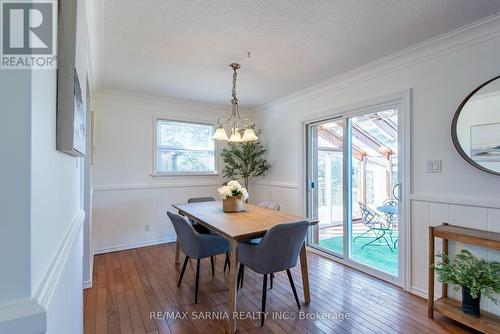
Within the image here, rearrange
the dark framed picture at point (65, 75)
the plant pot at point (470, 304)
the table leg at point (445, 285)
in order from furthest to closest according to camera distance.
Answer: the table leg at point (445, 285)
the plant pot at point (470, 304)
the dark framed picture at point (65, 75)

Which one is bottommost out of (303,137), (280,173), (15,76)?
(280,173)

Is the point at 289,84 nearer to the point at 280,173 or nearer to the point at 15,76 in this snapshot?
the point at 280,173

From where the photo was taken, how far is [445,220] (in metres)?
2.24

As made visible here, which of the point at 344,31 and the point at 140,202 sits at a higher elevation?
the point at 344,31

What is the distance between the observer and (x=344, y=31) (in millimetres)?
2119

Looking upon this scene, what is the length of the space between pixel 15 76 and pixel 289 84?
3287mm

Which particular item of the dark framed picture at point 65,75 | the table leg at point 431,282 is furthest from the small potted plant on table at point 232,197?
the dark framed picture at point 65,75

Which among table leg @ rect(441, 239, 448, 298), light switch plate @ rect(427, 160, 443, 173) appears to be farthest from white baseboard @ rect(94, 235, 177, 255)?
light switch plate @ rect(427, 160, 443, 173)

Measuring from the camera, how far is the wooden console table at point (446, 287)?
5.87 feet

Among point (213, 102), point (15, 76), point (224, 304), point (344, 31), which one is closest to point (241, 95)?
point (213, 102)

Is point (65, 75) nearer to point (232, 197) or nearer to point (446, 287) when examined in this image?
point (232, 197)

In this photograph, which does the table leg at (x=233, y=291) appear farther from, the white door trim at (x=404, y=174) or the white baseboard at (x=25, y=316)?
the white door trim at (x=404, y=174)

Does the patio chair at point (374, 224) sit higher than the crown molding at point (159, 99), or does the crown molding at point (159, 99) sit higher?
the crown molding at point (159, 99)

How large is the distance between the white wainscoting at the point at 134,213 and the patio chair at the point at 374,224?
268 centimetres
